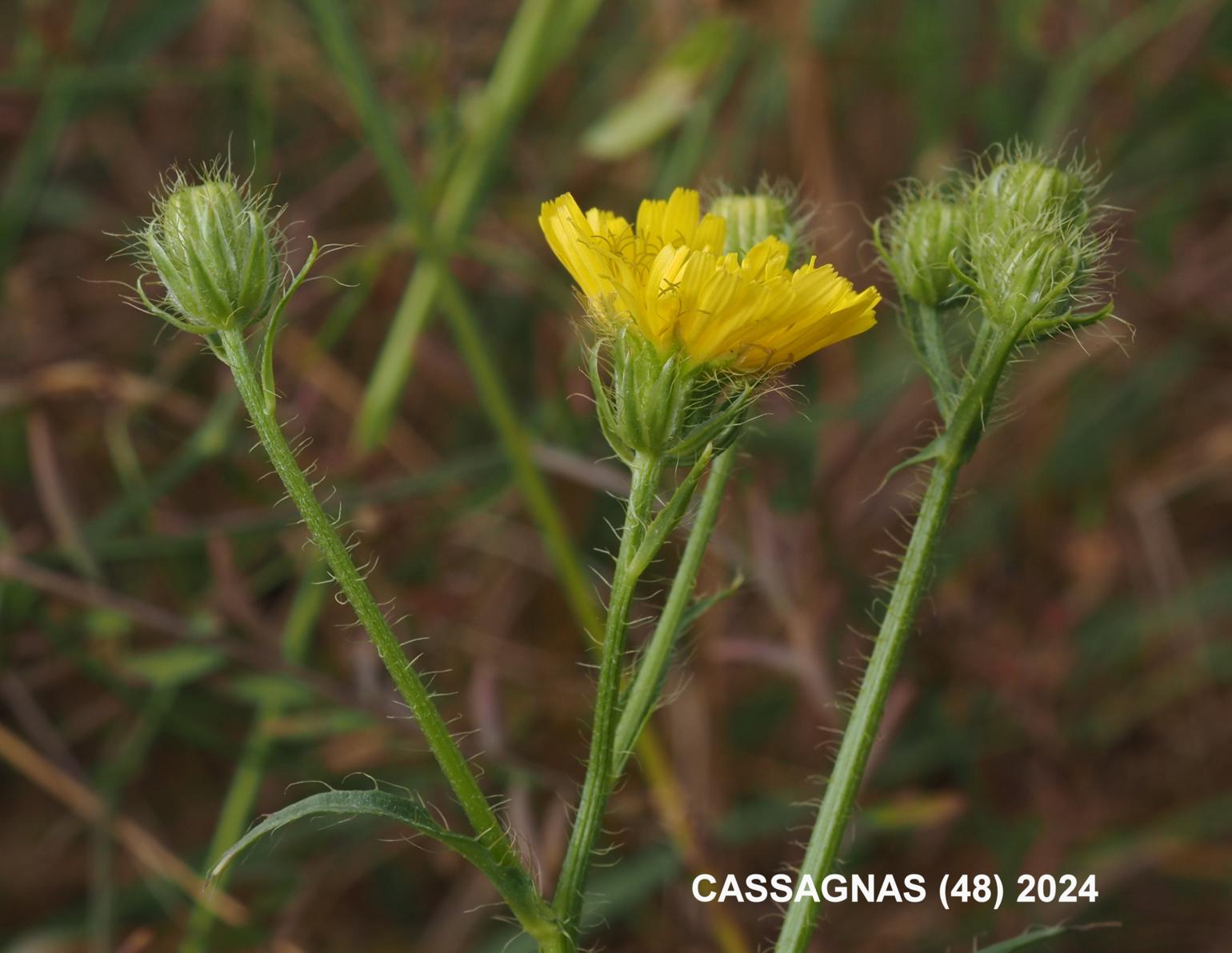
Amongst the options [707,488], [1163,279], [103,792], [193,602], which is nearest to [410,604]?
[193,602]

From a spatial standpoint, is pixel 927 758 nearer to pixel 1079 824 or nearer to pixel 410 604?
pixel 1079 824

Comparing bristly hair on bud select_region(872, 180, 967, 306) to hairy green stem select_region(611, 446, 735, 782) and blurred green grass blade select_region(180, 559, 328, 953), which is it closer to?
hairy green stem select_region(611, 446, 735, 782)

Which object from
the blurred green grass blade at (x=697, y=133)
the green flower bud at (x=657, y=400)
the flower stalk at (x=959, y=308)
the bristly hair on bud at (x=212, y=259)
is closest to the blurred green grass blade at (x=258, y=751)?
the bristly hair on bud at (x=212, y=259)

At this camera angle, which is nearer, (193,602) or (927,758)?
(193,602)

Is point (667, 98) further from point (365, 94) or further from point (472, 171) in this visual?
point (365, 94)

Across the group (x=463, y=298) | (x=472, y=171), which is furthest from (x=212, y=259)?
(x=472, y=171)

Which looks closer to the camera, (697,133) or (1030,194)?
(1030,194)
